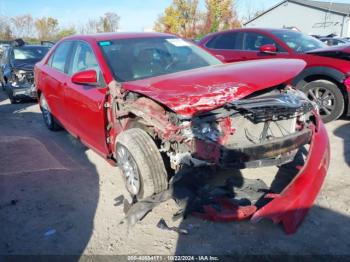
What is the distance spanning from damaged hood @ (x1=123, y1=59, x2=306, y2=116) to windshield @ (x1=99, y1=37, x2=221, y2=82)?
370 millimetres

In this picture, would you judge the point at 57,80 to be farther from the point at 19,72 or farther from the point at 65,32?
the point at 65,32

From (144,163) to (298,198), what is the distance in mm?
1369

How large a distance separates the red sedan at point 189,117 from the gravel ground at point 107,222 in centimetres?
22

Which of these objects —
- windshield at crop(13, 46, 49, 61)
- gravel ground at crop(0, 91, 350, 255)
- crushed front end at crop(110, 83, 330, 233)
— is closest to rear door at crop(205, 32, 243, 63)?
gravel ground at crop(0, 91, 350, 255)

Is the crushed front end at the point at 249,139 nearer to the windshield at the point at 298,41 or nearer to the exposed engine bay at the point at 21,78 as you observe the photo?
the windshield at the point at 298,41

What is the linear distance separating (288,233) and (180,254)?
92 centimetres

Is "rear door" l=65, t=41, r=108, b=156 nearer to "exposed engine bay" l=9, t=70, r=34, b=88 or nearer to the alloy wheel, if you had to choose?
the alloy wheel

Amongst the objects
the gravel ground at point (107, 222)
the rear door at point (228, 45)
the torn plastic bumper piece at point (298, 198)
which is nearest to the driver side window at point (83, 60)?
the gravel ground at point (107, 222)

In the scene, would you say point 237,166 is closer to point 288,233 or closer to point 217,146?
point 217,146

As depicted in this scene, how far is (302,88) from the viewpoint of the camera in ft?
19.2

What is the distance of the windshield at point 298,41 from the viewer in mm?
6453

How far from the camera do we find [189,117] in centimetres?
279

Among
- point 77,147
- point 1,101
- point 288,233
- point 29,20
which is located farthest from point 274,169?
point 29,20

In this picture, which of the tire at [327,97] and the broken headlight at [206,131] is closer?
the broken headlight at [206,131]
